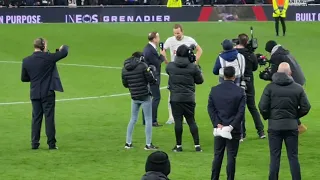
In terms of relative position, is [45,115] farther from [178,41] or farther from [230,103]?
[230,103]

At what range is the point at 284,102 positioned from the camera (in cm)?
1362

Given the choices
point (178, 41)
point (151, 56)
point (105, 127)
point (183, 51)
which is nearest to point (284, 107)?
point (183, 51)

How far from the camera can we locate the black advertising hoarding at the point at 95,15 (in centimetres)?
4428

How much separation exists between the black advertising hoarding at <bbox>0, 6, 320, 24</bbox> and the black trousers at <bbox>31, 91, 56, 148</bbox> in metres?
26.9

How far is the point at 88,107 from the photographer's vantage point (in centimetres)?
2430

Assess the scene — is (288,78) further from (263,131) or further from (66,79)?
(66,79)

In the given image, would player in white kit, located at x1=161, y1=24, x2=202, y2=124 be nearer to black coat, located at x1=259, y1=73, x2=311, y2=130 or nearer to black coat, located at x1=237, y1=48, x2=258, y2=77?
black coat, located at x1=237, y1=48, x2=258, y2=77

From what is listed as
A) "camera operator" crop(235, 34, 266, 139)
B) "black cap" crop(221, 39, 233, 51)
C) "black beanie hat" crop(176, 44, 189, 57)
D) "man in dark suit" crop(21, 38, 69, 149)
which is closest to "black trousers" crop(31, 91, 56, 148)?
"man in dark suit" crop(21, 38, 69, 149)

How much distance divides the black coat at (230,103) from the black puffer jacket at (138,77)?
317 centimetres

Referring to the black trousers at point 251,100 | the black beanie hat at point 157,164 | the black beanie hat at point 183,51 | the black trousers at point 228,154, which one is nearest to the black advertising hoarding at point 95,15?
the black trousers at point 251,100

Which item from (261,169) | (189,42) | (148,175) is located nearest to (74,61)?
(189,42)

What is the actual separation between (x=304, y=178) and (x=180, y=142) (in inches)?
125

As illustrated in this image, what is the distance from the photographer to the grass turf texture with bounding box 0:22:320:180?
15982 mm

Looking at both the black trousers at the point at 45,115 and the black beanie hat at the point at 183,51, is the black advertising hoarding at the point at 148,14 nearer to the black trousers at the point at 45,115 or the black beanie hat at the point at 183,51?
the black trousers at the point at 45,115
